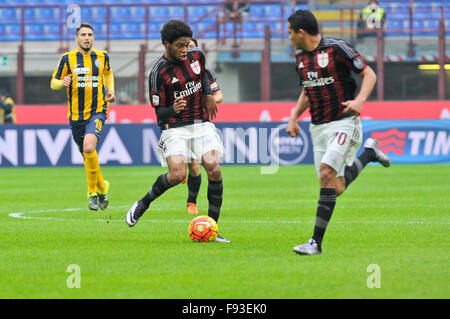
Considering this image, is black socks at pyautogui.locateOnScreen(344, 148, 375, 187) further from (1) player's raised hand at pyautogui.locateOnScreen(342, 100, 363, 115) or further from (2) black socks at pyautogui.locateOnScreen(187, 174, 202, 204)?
(2) black socks at pyautogui.locateOnScreen(187, 174, 202, 204)

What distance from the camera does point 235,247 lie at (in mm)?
7602

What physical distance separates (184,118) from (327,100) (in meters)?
1.64

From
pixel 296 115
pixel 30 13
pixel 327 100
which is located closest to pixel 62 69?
pixel 296 115

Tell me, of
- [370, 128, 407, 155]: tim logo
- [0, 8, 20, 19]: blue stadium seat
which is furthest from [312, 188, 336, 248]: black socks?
[0, 8, 20, 19]: blue stadium seat

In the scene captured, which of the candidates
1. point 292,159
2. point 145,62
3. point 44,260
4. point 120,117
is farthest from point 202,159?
point 145,62

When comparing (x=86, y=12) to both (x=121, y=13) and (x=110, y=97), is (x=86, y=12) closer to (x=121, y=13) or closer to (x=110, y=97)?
(x=121, y=13)

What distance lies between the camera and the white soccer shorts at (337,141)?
7148mm

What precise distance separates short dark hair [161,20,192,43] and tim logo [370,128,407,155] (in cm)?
1429

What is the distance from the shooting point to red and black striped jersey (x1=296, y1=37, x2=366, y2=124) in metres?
7.23

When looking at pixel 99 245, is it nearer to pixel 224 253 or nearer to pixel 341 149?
pixel 224 253

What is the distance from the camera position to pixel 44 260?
692cm

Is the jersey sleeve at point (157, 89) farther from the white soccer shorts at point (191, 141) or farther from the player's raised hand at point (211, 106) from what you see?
the player's raised hand at point (211, 106)

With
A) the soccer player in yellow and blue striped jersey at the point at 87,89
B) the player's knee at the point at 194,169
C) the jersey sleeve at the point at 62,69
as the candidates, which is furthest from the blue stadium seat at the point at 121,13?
the player's knee at the point at 194,169
